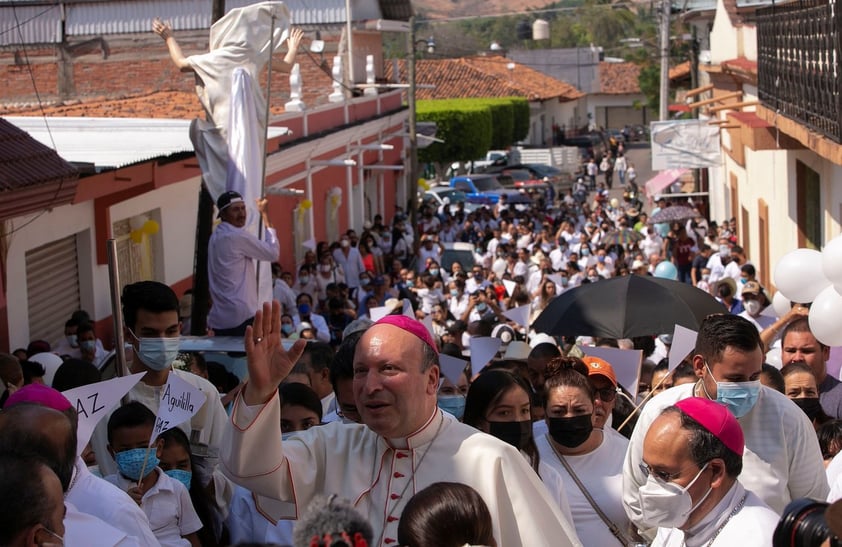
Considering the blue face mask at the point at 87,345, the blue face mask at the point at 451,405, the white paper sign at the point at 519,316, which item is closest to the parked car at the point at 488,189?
the white paper sign at the point at 519,316

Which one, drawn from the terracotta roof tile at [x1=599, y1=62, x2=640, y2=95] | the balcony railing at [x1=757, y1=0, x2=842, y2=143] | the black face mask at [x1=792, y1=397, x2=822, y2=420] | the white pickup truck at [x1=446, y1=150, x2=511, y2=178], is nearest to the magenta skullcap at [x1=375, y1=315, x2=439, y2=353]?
the black face mask at [x1=792, y1=397, x2=822, y2=420]

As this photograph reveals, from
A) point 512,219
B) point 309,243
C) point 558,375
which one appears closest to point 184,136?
point 309,243

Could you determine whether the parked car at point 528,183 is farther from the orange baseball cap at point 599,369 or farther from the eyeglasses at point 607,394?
the eyeglasses at point 607,394

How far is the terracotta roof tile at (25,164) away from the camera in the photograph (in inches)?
356

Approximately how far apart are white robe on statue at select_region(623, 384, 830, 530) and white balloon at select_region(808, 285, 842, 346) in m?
1.95

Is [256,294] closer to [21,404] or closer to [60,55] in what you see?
[21,404]

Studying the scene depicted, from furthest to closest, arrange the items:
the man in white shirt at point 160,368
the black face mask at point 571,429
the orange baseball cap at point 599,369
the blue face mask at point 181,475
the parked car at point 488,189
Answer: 1. the parked car at point 488,189
2. the orange baseball cap at point 599,369
3. the man in white shirt at point 160,368
4. the black face mask at point 571,429
5. the blue face mask at point 181,475

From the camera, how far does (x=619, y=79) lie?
90812 mm

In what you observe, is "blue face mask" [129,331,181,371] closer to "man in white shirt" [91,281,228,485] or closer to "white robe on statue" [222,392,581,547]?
"man in white shirt" [91,281,228,485]

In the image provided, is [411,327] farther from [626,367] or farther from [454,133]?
[454,133]

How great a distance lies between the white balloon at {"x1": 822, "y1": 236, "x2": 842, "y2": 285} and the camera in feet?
23.0

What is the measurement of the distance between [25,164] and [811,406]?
5.87 meters

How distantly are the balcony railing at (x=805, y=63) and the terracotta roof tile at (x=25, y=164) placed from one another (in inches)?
287

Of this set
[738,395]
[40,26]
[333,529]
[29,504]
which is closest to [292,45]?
[738,395]
